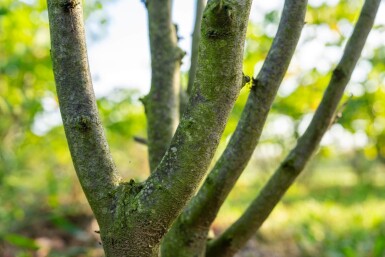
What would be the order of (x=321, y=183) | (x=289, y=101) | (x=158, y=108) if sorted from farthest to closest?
(x=321, y=183), (x=289, y=101), (x=158, y=108)

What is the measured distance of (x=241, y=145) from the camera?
184 cm

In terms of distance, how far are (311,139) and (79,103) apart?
3.51 feet

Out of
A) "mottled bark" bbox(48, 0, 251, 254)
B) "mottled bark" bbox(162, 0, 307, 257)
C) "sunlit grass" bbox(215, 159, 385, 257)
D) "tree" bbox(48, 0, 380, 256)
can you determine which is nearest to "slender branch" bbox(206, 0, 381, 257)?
"tree" bbox(48, 0, 380, 256)

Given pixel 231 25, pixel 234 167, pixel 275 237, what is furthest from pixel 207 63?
pixel 275 237

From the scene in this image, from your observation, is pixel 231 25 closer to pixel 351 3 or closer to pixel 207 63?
pixel 207 63

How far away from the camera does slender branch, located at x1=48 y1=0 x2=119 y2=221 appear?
1384mm

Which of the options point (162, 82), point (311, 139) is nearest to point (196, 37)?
point (162, 82)

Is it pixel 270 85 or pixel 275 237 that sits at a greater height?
pixel 275 237

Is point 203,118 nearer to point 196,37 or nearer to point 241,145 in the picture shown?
point 241,145

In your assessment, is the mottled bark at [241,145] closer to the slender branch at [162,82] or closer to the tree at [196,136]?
the tree at [196,136]

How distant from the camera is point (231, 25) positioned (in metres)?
1.19

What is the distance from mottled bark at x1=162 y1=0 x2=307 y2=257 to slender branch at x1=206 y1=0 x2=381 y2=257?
0.64 feet

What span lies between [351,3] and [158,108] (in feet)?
11.1

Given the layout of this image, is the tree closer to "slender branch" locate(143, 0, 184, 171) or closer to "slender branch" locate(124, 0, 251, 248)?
"slender branch" locate(124, 0, 251, 248)
